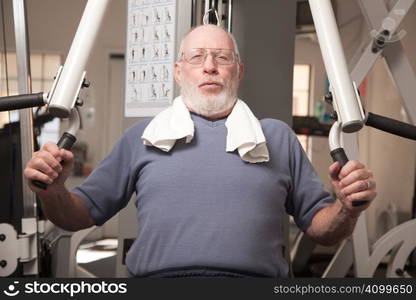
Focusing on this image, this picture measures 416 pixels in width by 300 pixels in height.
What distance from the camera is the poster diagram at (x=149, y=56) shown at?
5.18ft

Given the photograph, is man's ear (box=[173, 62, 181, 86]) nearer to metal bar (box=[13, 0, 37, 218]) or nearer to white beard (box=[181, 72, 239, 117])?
white beard (box=[181, 72, 239, 117])

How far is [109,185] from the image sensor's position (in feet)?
4.33

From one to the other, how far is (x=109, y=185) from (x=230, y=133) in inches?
13.7

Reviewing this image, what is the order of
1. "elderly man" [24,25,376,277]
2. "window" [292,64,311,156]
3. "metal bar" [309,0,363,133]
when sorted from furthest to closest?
"window" [292,64,311,156]
"elderly man" [24,25,376,277]
"metal bar" [309,0,363,133]

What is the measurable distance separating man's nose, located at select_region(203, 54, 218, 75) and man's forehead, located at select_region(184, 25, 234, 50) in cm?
3

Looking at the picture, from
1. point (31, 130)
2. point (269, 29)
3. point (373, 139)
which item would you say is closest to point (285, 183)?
point (269, 29)

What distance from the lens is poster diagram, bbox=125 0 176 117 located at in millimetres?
1578

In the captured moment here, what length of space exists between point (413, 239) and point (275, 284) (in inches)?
39.9

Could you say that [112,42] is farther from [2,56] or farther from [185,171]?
[185,171]

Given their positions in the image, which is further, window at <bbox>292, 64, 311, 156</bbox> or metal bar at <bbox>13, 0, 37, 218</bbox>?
window at <bbox>292, 64, 311, 156</bbox>

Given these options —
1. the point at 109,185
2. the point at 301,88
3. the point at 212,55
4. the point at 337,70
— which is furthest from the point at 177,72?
the point at 301,88

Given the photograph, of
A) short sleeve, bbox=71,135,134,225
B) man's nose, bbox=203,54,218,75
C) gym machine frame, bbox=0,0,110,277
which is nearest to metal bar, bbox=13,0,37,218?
gym machine frame, bbox=0,0,110,277

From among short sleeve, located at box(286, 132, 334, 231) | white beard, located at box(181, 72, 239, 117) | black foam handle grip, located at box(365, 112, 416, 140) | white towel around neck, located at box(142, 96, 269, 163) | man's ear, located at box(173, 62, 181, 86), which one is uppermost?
man's ear, located at box(173, 62, 181, 86)

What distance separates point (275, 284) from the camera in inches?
36.8
